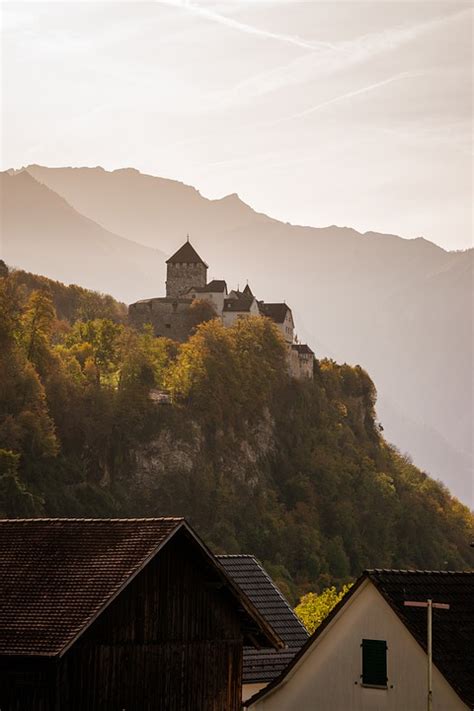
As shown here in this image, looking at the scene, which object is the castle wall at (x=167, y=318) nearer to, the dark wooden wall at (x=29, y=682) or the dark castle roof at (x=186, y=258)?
the dark castle roof at (x=186, y=258)

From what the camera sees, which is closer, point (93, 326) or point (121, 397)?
point (121, 397)

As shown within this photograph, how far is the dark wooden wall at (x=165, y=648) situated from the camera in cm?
2831

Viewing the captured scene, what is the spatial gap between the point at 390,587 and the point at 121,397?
12322cm

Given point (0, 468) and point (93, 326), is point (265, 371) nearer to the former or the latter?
point (93, 326)

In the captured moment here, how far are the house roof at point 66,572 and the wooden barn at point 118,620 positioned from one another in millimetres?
21

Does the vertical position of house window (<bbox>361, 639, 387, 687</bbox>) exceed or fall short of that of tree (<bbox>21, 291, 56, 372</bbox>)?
it falls short

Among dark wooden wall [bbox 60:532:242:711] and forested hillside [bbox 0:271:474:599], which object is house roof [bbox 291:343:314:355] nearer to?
forested hillside [bbox 0:271:474:599]

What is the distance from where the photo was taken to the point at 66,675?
91.9 ft

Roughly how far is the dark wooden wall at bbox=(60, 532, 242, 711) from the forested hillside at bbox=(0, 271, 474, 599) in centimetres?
9484

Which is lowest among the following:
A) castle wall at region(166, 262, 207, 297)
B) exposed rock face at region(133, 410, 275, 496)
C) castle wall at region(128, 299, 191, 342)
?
exposed rock face at region(133, 410, 275, 496)

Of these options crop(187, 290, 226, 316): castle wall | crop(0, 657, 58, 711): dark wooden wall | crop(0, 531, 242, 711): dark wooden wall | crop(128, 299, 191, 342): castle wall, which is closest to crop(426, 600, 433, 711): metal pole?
crop(0, 531, 242, 711): dark wooden wall

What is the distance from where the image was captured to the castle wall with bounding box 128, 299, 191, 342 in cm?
16325

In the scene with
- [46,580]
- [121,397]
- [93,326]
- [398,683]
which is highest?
[93,326]

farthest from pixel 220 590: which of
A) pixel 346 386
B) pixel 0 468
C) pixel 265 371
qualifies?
pixel 346 386
